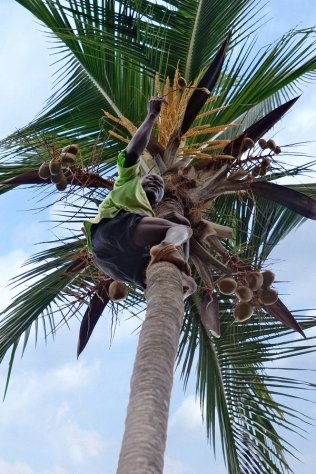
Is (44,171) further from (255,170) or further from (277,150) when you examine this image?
(277,150)

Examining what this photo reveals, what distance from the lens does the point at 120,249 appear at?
368 cm

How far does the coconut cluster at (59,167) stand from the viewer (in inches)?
154

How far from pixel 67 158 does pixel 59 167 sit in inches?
3.0

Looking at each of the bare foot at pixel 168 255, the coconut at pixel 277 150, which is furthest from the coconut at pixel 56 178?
the coconut at pixel 277 150

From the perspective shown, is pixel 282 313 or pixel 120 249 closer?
pixel 120 249

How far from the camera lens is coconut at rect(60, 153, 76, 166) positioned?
393 cm

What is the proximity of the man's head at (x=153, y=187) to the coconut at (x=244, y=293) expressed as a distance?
26.1 inches

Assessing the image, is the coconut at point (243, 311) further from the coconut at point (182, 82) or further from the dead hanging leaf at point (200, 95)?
the coconut at point (182, 82)

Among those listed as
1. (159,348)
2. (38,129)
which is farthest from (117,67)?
(159,348)

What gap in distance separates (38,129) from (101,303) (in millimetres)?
1693

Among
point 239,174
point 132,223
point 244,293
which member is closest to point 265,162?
point 239,174

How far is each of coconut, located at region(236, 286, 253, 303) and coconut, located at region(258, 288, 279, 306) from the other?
0.07m

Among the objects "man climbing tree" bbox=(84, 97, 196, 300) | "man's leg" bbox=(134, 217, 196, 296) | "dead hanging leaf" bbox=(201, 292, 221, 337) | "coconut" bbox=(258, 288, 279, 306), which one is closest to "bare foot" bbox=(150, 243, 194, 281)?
"man's leg" bbox=(134, 217, 196, 296)

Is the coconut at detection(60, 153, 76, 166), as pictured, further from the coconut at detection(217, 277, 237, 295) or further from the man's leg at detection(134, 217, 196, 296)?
the coconut at detection(217, 277, 237, 295)
